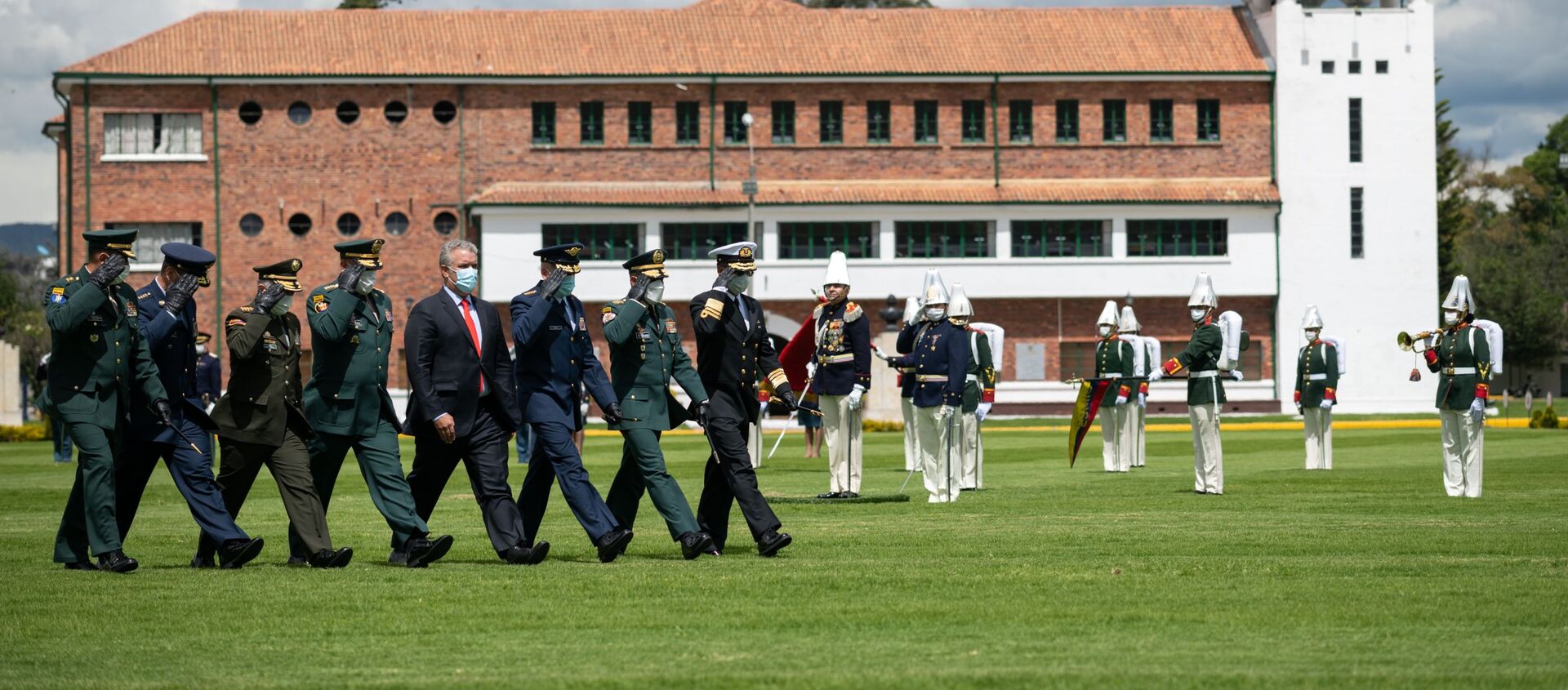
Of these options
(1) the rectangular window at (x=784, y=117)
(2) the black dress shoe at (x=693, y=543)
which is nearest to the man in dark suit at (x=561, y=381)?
(2) the black dress shoe at (x=693, y=543)

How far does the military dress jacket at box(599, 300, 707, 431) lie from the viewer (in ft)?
43.7

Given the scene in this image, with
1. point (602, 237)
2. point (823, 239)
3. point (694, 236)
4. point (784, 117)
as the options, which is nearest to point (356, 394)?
point (602, 237)

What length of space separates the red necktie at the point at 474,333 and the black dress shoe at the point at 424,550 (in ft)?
3.32

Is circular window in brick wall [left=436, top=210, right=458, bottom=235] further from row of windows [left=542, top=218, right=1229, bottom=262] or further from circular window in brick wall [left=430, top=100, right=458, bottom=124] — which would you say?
row of windows [left=542, top=218, right=1229, bottom=262]

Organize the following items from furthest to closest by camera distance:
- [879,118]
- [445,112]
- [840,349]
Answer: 1. [879,118]
2. [445,112]
3. [840,349]

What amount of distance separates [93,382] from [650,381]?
3.58m

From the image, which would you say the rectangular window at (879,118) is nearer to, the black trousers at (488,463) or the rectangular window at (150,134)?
the rectangular window at (150,134)

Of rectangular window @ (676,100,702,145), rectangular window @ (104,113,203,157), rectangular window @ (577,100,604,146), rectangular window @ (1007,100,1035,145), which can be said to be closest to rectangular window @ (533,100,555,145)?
rectangular window @ (577,100,604,146)

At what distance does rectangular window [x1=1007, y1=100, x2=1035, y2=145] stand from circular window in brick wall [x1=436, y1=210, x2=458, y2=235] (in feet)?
55.3

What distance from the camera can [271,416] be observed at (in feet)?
42.6

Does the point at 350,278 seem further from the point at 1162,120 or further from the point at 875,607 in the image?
the point at 1162,120

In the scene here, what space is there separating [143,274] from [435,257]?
28.9 ft

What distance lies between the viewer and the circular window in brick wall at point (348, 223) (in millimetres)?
58781

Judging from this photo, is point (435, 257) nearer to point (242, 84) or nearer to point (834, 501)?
point (242, 84)
